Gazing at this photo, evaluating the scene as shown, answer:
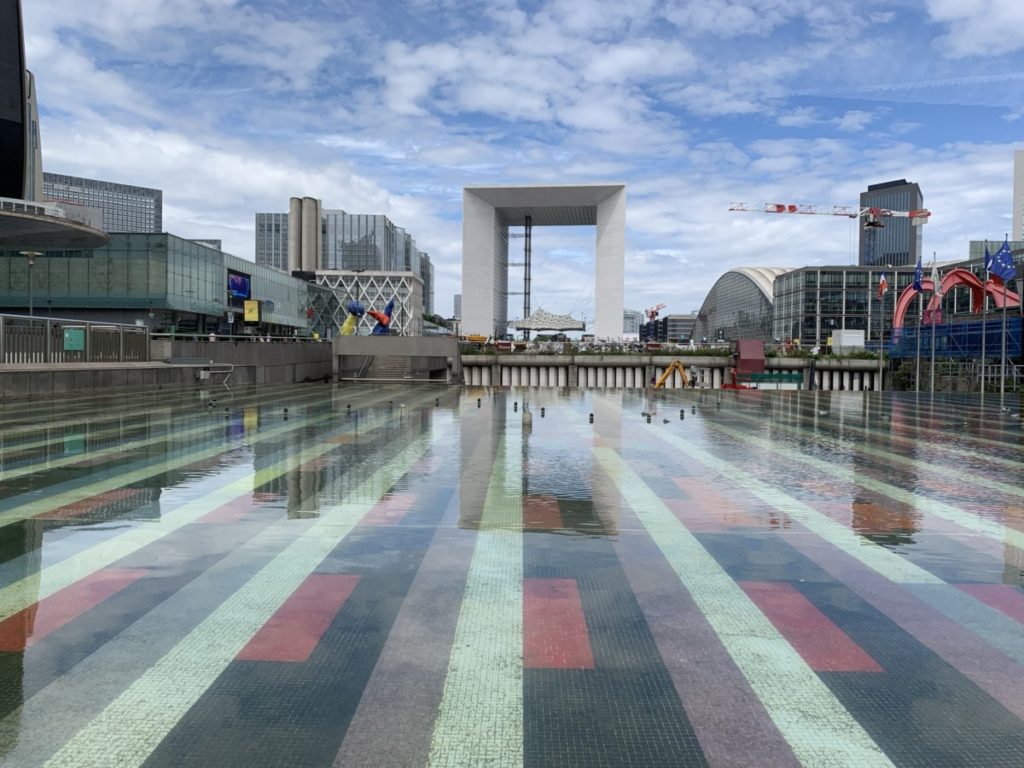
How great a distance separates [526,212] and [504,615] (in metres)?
112

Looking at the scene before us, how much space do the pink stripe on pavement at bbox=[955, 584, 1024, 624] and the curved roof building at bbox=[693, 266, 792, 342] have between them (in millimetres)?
147734

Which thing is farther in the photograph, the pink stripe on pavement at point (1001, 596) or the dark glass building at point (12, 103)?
the dark glass building at point (12, 103)

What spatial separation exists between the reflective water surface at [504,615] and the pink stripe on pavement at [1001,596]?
0.03 meters

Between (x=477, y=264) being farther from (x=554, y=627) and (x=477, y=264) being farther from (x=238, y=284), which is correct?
(x=554, y=627)

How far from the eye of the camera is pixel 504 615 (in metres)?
5.13

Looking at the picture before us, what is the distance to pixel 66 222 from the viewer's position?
41.4 meters

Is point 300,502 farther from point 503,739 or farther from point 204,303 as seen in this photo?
point 204,303

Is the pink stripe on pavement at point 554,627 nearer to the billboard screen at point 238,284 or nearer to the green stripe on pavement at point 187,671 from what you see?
the green stripe on pavement at point 187,671

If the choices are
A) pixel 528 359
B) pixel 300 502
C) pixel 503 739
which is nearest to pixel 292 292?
pixel 528 359

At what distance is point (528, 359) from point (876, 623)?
48452 mm

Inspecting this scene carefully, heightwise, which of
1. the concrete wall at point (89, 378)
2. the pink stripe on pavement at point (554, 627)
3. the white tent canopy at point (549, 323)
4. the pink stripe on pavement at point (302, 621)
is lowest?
the pink stripe on pavement at point (554, 627)

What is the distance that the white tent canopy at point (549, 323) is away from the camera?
100062 millimetres

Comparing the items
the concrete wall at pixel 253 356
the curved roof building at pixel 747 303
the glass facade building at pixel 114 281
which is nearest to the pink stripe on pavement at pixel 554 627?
the concrete wall at pixel 253 356

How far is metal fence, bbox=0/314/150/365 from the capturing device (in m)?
25.8
